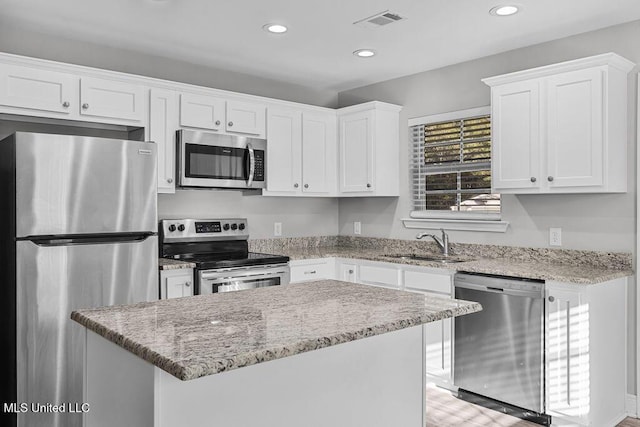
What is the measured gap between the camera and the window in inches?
159

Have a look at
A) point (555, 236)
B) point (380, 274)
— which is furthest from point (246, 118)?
point (555, 236)

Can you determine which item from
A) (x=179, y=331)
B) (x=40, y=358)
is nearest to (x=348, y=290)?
(x=179, y=331)

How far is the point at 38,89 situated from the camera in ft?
10.3

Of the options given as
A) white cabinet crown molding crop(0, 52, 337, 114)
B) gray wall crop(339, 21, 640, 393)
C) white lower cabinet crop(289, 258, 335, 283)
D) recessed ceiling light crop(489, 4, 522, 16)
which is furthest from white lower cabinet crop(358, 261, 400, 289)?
recessed ceiling light crop(489, 4, 522, 16)

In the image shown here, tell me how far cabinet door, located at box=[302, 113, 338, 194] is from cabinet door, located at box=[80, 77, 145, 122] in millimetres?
1494

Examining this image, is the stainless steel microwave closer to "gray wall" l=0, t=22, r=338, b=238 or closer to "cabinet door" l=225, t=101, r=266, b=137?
"cabinet door" l=225, t=101, r=266, b=137

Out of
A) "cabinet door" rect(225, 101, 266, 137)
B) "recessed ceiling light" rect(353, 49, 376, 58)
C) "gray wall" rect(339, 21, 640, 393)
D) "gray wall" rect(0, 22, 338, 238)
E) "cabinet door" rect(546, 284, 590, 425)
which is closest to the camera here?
"cabinet door" rect(546, 284, 590, 425)

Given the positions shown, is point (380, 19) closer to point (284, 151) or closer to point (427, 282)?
point (284, 151)

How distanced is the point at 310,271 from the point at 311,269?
2cm

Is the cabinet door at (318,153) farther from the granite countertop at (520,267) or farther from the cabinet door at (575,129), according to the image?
the cabinet door at (575,129)

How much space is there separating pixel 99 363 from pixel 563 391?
8.27 ft

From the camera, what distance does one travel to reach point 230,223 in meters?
4.34

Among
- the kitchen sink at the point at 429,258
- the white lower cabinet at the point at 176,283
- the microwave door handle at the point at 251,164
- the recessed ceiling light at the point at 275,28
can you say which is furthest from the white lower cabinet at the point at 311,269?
the recessed ceiling light at the point at 275,28

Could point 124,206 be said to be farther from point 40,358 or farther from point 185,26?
point 185,26
